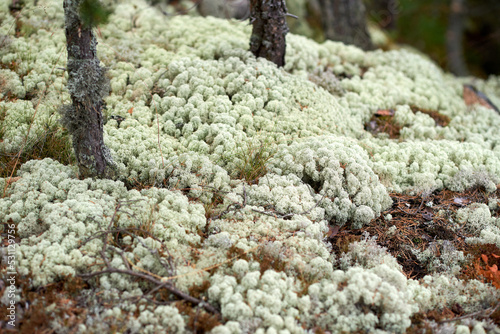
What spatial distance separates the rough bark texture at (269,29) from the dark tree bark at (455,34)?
24.1 ft

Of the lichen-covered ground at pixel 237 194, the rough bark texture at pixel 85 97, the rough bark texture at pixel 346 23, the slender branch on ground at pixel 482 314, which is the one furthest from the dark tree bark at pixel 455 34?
the rough bark texture at pixel 85 97

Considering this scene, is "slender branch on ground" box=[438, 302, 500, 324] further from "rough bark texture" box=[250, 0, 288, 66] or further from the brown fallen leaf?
the brown fallen leaf

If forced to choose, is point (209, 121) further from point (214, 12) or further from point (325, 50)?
point (214, 12)

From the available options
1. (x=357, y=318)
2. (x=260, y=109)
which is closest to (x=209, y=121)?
(x=260, y=109)

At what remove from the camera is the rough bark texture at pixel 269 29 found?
4609mm

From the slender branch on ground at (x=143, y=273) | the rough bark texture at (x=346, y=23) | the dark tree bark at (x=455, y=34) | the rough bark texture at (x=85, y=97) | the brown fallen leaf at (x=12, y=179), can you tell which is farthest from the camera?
the dark tree bark at (x=455, y=34)

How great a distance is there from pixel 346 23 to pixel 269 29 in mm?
3640

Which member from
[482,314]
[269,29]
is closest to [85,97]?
[269,29]

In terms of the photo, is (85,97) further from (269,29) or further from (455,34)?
(455,34)

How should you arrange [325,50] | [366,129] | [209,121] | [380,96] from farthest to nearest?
[325,50]
[380,96]
[366,129]
[209,121]

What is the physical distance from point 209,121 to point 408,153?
2.33 metres

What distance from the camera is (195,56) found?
4898 mm

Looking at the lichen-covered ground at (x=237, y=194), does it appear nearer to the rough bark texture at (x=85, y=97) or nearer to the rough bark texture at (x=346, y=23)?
the rough bark texture at (x=85, y=97)

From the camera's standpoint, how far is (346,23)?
7.70 metres
